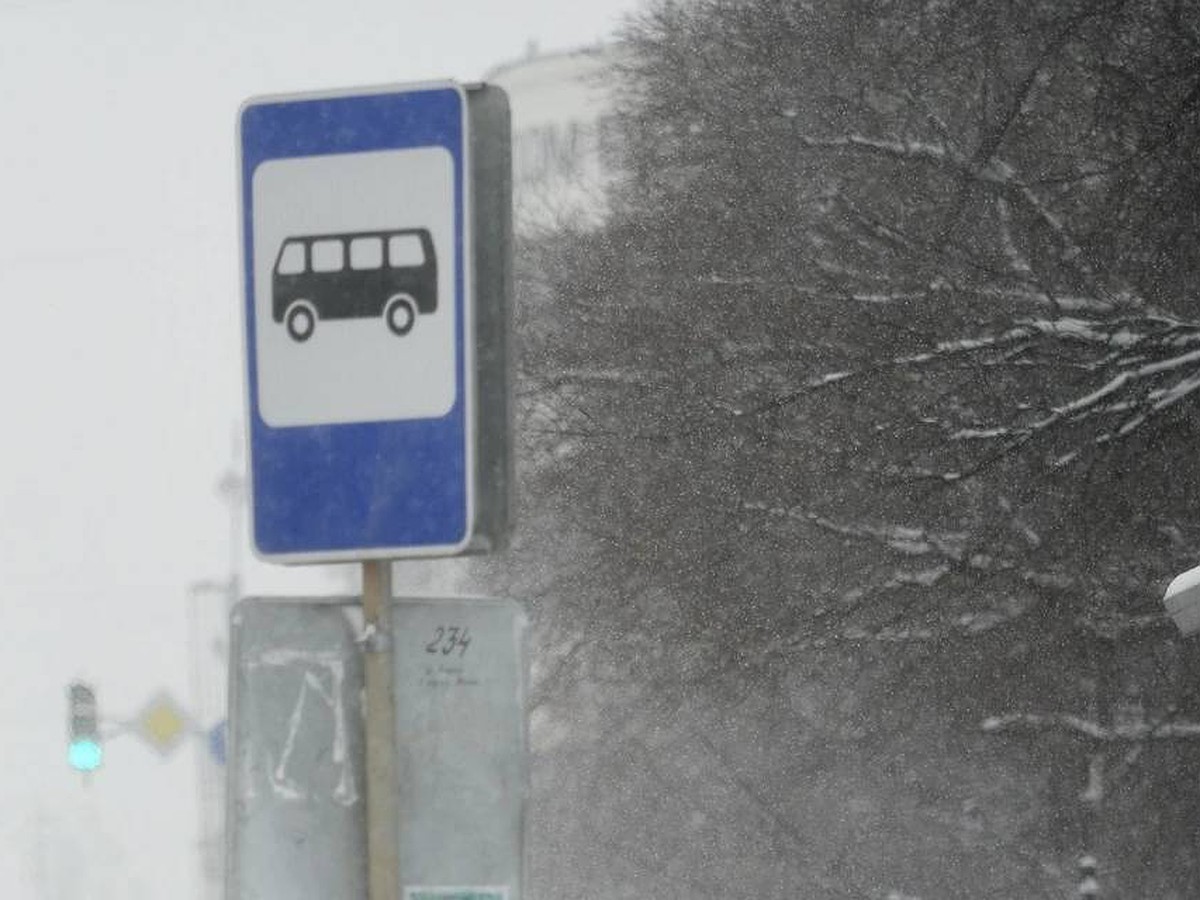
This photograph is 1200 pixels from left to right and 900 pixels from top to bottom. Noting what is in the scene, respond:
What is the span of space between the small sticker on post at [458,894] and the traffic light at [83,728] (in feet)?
78.9

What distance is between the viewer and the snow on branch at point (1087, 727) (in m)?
15.4

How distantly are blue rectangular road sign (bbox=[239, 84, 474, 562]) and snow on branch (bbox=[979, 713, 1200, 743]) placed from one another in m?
12.2

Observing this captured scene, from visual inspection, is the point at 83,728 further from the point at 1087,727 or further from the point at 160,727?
the point at 1087,727

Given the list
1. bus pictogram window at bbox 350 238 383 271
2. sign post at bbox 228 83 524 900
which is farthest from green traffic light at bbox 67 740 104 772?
bus pictogram window at bbox 350 238 383 271

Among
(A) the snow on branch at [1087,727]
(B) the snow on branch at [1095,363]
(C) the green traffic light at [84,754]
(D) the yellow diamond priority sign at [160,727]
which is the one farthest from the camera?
(D) the yellow diamond priority sign at [160,727]

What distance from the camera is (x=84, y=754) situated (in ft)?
89.4

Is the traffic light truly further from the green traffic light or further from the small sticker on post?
the small sticker on post

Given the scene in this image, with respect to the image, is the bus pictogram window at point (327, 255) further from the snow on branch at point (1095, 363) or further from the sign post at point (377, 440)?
the snow on branch at point (1095, 363)

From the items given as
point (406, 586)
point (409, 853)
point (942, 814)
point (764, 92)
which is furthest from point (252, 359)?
point (406, 586)

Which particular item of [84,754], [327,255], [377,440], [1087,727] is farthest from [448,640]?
[84,754]

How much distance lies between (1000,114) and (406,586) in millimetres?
33415

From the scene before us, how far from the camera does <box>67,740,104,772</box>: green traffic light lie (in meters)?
27.2

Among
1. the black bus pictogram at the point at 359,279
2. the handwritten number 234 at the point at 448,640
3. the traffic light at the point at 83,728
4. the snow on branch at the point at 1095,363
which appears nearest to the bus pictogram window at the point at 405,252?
the black bus pictogram at the point at 359,279

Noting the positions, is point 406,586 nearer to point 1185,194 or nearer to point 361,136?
point 1185,194
